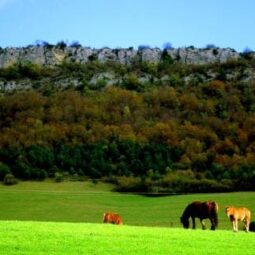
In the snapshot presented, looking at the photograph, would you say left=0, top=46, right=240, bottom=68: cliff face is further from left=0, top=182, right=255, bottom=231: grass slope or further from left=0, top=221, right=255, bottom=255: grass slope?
left=0, top=221, right=255, bottom=255: grass slope

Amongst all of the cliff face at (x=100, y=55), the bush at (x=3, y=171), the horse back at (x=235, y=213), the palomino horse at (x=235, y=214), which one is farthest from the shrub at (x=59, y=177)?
the horse back at (x=235, y=213)

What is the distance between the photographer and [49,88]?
11575 centimetres

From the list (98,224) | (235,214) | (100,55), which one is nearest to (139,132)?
(100,55)

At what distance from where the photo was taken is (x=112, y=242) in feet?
75.4

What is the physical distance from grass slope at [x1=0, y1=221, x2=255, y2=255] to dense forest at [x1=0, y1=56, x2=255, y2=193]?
1871 inches

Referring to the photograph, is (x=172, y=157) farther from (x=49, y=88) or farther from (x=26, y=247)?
(x=26, y=247)

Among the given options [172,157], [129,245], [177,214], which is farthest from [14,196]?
[129,245]

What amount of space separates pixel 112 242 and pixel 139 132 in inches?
2850

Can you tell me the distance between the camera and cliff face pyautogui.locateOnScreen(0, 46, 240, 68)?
422ft

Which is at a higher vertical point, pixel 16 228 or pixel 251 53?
pixel 251 53

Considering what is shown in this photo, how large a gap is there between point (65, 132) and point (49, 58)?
41.1 m

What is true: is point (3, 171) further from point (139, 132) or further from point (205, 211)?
point (205, 211)

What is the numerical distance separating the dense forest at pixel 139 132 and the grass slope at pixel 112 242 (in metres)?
47.5

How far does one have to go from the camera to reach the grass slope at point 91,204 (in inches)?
2215
